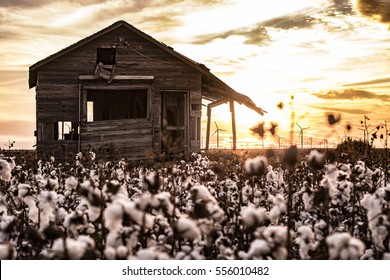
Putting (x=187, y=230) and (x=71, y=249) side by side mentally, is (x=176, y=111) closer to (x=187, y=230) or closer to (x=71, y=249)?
(x=187, y=230)

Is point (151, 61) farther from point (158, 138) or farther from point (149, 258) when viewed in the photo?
point (149, 258)

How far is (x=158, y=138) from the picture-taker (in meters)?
20.3

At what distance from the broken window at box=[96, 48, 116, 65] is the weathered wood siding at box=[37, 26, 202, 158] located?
0.17 m

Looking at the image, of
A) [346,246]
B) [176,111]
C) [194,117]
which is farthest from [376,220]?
[176,111]

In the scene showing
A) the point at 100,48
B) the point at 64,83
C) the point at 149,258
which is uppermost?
the point at 100,48

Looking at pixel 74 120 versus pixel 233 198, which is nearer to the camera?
pixel 233 198

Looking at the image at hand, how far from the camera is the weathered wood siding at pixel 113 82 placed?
19.9 meters

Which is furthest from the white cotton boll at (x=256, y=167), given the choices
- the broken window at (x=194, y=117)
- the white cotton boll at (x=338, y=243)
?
the broken window at (x=194, y=117)

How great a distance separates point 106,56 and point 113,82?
1173 millimetres

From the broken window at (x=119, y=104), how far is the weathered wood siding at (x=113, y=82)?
302 centimetres

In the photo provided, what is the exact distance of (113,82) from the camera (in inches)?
789

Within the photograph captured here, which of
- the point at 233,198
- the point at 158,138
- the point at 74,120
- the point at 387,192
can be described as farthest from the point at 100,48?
the point at 387,192

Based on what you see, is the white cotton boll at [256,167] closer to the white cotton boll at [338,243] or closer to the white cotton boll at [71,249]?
the white cotton boll at [338,243]
